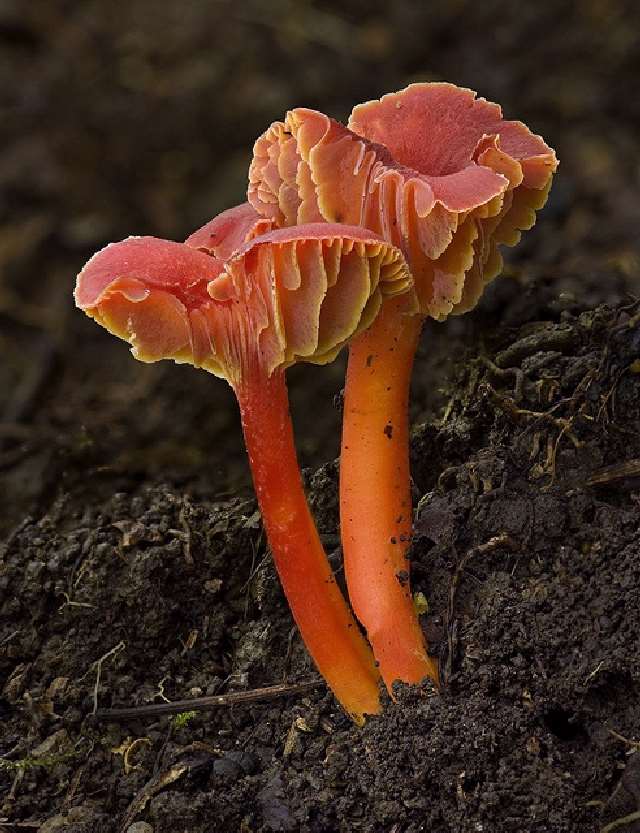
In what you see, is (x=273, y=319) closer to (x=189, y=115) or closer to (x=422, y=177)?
(x=422, y=177)

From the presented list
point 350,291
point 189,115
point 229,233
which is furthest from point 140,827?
point 189,115

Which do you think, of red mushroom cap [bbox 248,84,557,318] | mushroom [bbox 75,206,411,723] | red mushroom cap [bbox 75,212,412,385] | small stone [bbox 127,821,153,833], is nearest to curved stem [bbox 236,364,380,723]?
mushroom [bbox 75,206,411,723]

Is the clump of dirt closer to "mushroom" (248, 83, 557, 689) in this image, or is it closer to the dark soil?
the dark soil

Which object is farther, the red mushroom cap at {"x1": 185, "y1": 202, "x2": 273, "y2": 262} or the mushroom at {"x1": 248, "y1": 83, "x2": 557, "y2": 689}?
the red mushroom cap at {"x1": 185, "y1": 202, "x2": 273, "y2": 262}

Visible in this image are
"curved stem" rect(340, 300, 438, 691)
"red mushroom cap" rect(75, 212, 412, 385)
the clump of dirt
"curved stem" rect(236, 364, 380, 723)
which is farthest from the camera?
"curved stem" rect(340, 300, 438, 691)

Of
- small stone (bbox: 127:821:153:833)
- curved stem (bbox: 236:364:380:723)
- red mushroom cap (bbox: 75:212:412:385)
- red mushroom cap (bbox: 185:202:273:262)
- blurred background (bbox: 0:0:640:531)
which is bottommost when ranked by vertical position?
small stone (bbox: 127:821:153:833)

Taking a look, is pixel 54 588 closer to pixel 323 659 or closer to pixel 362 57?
pixel 323 659

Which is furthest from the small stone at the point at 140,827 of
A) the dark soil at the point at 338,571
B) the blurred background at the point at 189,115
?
the blurred background at the point at 189,115

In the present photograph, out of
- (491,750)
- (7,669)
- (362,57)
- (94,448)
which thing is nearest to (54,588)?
(7,669)
